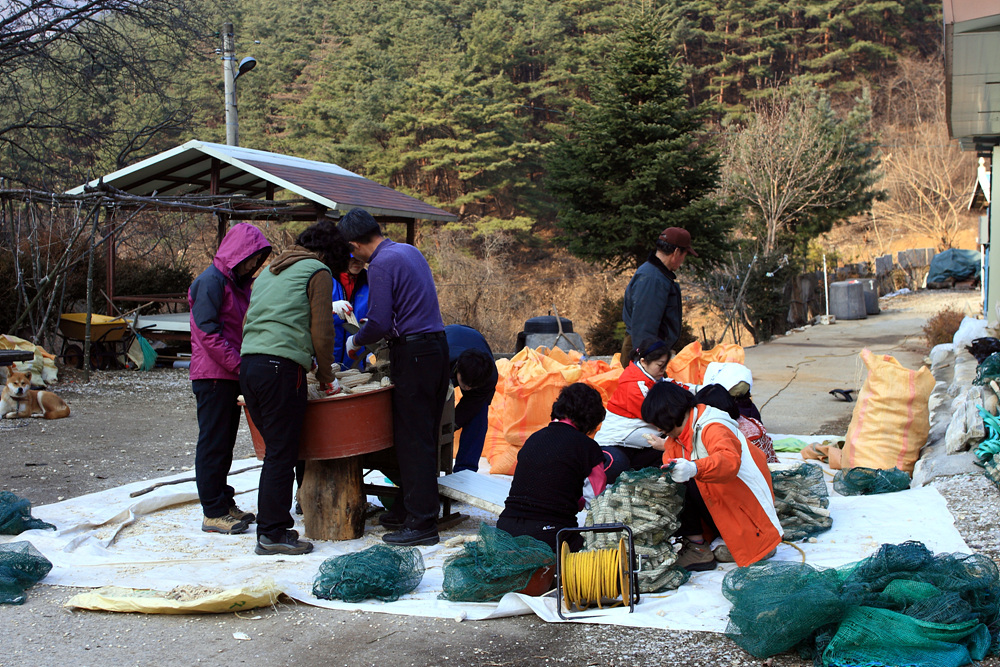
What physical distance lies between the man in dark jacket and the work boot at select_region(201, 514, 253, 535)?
249 centimetres

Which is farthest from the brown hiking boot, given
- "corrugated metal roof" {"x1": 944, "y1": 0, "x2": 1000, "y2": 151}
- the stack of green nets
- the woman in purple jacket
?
"corrugated metal roof" {"x1": 944, "y1": 0, "x2": 1000, "y2": 151}

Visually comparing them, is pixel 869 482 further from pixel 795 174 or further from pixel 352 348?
pixel 795 174

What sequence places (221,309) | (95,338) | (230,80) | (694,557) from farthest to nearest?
(230,80)
(95,338)
(221,309)
(694,557)

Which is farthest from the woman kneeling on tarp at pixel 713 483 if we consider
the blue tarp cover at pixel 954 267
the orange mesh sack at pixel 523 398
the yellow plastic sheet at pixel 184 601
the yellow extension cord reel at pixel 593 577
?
the blue tarp cover at pixel 954 267

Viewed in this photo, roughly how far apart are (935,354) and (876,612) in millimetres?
8313

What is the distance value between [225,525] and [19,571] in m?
1.05

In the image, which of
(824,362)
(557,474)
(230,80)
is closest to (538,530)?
(557,474)

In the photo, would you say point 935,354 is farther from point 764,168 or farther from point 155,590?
point 764,168

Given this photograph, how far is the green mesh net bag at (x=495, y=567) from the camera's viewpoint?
11.1 ft

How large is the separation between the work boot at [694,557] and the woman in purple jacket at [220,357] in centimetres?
225

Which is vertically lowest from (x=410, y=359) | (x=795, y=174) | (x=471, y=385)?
(x=471, y=385)

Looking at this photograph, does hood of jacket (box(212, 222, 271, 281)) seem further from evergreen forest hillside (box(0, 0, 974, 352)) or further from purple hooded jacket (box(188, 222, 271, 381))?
evergreen forest hillside (box(0, 0, 974, 352))

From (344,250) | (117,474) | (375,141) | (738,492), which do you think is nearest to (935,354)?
(738,492)

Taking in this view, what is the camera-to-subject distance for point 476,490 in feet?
14.5
